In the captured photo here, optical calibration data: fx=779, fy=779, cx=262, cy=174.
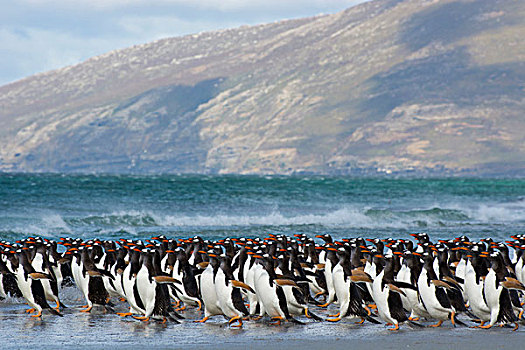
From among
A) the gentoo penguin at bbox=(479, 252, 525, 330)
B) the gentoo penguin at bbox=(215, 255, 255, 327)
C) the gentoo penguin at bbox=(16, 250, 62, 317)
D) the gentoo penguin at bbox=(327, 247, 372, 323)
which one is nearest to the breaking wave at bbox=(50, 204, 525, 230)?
the gentoo penguin at bbox=(16, 250, 62, 317)

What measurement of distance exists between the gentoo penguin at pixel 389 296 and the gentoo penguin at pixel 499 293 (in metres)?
1.07

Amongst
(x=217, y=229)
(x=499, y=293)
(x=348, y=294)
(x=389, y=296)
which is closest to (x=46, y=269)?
(x=348, y=294)

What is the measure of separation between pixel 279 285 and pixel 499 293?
3100mm

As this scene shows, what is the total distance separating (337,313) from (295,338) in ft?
6.96

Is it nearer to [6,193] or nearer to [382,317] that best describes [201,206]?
[6,193]

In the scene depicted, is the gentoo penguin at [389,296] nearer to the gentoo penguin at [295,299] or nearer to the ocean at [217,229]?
the ocean at [217,229]

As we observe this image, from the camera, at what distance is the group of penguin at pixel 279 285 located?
36.8 feet

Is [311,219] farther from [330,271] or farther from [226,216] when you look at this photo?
[330,271]

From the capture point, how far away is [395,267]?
1198cm

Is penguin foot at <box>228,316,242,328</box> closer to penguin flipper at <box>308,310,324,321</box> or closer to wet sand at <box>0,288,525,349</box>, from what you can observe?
wet sand at <box>0,288,525,349</box>

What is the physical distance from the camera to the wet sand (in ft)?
32.6

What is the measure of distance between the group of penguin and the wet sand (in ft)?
0.86

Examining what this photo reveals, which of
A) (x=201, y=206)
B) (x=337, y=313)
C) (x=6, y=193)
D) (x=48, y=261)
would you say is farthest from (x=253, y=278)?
(x=6, y=193)

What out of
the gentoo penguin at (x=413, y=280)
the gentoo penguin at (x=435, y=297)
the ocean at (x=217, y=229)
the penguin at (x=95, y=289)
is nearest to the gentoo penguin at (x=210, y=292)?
the ocean at (x=217, y=229)
